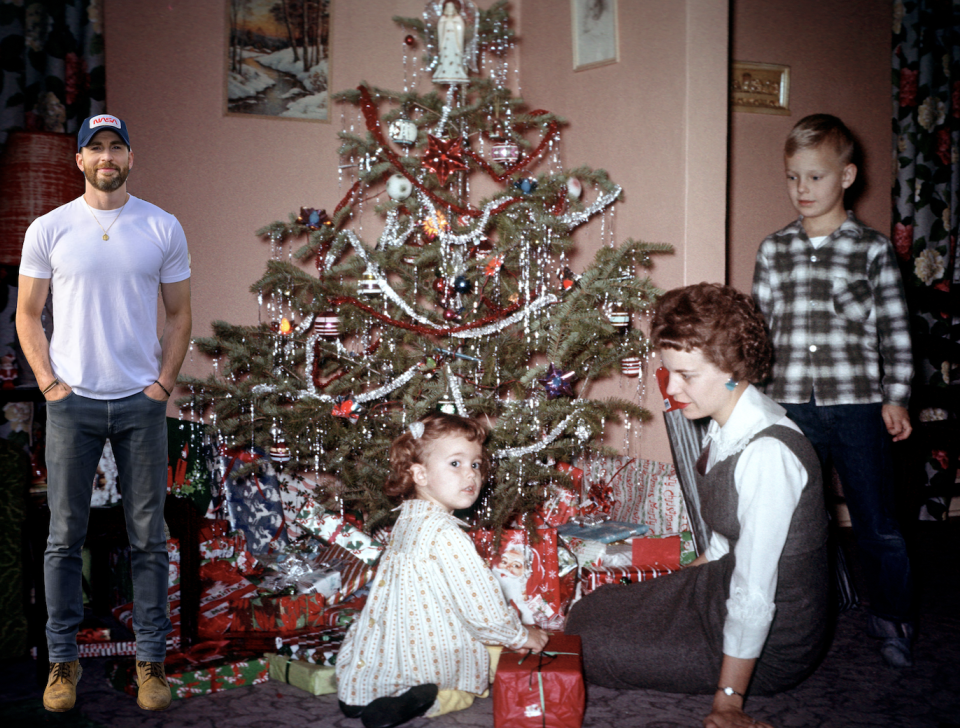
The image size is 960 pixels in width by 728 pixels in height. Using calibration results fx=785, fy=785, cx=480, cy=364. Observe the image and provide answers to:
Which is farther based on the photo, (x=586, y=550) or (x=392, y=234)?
(x=392, y=234)

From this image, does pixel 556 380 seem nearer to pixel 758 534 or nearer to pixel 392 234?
pixel 392 234

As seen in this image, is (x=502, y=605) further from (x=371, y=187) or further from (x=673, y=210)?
(x=371, y=187)

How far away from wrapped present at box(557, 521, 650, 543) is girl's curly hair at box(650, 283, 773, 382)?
105cm

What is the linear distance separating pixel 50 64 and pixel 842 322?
3.01 m

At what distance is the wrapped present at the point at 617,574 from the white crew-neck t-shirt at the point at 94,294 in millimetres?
1568

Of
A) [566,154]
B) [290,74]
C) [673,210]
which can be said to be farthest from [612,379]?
[290,74]

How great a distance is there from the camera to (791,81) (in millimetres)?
3449

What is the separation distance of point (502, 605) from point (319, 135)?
2481 millimetres

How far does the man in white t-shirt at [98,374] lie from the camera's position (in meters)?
1.98

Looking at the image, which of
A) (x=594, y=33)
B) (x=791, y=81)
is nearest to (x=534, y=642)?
(x=594, y=33)

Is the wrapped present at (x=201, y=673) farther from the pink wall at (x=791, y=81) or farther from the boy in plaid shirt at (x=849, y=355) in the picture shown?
the pink wall at (x=791, y=81)

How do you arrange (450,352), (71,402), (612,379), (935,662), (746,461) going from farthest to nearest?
(612,379) < (450,352) < (935,662) < (71,402) < (746,461)

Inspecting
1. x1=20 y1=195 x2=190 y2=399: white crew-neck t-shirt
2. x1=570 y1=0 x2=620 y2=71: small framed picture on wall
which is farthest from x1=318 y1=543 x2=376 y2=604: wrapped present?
x1=570 y1=0 x2=620 y2=71: small framed picture on wall

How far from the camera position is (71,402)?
1993 mm
